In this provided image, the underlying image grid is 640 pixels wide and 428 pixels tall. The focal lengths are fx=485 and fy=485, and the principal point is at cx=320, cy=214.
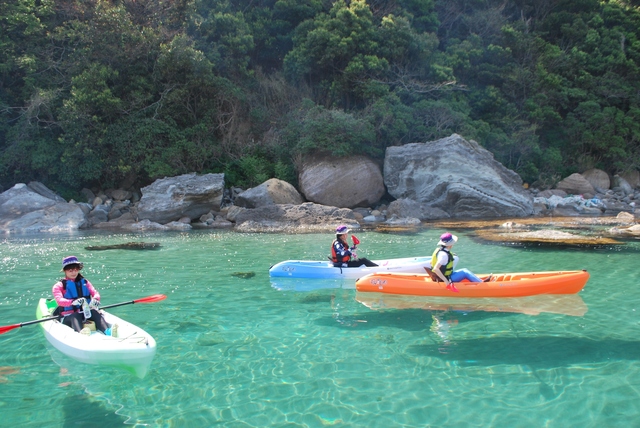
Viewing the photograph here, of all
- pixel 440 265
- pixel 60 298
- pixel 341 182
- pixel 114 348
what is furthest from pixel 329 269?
pixel 341 182

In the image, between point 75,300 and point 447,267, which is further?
point 447,267

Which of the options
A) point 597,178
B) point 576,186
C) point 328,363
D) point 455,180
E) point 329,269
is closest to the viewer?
point 328,363

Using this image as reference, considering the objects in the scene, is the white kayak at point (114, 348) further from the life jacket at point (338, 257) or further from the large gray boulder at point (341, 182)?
the large gray boulder at point (341, 182)

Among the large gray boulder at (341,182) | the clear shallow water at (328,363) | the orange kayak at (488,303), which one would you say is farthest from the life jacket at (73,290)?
the large gray boulder at (341,182)

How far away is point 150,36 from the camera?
1989cm

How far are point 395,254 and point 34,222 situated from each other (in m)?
13.0

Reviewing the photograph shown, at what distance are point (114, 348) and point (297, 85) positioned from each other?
20.2 m

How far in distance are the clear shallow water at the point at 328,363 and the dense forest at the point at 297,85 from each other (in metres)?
12.2

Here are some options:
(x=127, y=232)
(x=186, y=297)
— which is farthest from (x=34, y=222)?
(x=186, y=297)

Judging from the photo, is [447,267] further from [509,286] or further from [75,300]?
[75,300]

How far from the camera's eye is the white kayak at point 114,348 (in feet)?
15.2

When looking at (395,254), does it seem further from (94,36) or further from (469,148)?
(94,36)

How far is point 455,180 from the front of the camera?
18.1 meters

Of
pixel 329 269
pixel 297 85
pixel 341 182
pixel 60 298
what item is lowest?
pixel 329 269
